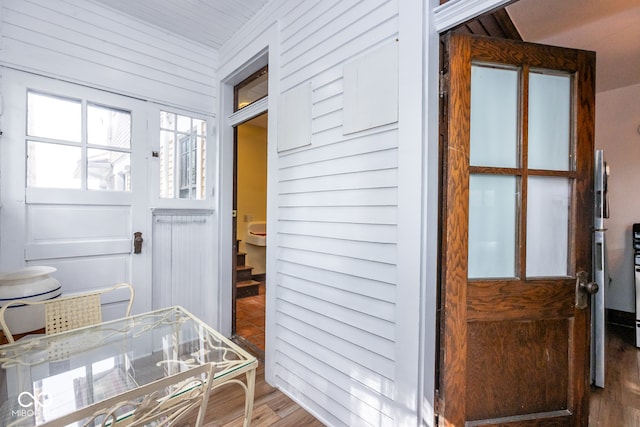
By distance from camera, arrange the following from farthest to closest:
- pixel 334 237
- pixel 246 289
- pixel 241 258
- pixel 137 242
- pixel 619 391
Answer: pixel 241 258
pixel 246 289
pixel 137 242
pixel 619 391
pixel 334 237

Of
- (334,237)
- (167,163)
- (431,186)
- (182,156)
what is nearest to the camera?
(431,186)

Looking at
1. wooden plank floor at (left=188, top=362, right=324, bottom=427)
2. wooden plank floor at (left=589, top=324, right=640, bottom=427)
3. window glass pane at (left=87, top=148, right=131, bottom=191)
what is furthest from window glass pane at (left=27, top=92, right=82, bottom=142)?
wooden plank floor at (left=589, top=324, right=640, bottom=427)

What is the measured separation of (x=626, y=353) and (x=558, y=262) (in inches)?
93.8

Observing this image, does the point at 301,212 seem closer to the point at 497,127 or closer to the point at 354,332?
the point at 354,332

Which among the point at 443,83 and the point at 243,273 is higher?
the point at 443,83

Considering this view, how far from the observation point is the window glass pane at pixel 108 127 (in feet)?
8.02

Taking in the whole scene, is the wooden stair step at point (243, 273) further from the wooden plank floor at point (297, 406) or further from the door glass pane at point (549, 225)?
the door glass pane at point (549, 225)

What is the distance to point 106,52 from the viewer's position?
8.09 feet

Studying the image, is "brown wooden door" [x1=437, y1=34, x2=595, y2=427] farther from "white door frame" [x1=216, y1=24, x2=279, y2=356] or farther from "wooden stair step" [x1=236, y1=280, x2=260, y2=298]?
"wooden stair step" [x1=236, y1=280, x2=260, y2=298]

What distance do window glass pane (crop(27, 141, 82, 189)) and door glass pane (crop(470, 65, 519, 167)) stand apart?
2944 millimetres

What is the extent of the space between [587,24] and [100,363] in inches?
156

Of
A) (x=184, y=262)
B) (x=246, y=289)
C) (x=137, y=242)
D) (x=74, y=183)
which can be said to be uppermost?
(x=74, y=183)

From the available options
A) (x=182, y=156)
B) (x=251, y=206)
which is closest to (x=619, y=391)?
(x=182, y=156)

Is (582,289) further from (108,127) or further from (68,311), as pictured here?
(108,127)
